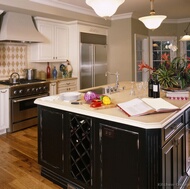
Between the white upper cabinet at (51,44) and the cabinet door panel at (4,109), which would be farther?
the white upper cabinet at (51,44)

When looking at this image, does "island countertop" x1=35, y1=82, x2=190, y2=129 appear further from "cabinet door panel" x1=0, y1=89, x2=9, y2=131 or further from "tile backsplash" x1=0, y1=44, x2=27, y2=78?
"tile backsplash" x1=0, y1=44, x2=27, y2=78

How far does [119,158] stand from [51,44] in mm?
3922

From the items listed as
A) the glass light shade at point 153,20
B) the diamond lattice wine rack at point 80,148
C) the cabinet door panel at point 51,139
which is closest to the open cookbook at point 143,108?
the diamond lattice wine rack at point 80,148

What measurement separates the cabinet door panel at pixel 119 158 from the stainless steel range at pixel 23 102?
268 cm

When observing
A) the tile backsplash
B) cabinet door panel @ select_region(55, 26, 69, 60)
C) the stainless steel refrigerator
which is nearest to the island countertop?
the tile backsplash

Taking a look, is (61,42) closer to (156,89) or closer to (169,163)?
(156,89)

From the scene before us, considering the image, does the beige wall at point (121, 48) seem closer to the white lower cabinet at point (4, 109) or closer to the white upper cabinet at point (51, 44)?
the white upper cabinet at point (51, 44)

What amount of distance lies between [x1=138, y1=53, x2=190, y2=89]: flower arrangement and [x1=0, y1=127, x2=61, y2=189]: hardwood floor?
5.66ft

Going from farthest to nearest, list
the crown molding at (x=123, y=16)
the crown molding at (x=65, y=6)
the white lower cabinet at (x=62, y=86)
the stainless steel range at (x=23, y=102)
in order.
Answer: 1. the crown molding at (x=123, y=16)
2. the white lower cabinet at (x=62, y=86)
3. the crown molding at (x=65, y=6)
4. the stainless steel range at (x=23, y=102)

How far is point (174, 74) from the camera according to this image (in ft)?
8.61

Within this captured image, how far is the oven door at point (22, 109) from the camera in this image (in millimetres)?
4160

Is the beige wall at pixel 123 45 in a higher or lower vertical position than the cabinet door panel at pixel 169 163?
higher

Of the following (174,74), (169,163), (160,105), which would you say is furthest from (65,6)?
(169,163)

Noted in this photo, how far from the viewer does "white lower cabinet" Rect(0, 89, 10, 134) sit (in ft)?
13.1
